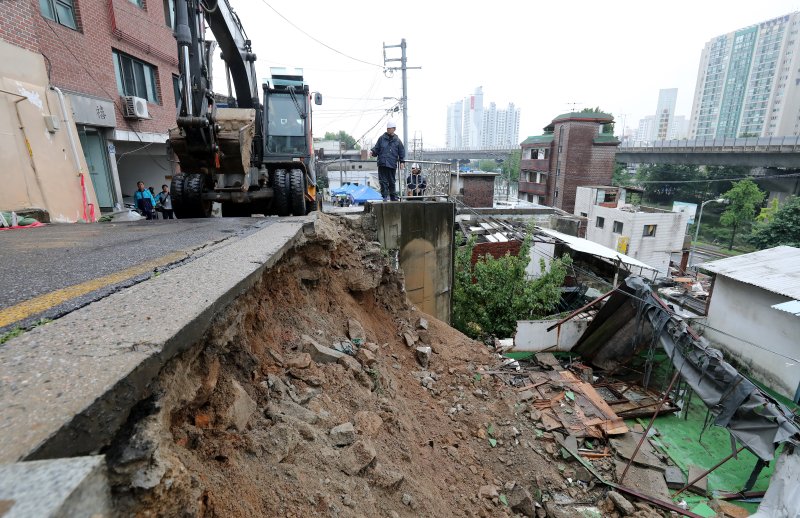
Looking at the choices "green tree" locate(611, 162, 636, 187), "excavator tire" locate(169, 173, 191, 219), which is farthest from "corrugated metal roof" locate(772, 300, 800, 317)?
"green tree" locate(611, 162, 636, 187)

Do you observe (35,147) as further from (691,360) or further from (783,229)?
(783,229)

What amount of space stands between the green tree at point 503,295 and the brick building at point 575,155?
24.6m

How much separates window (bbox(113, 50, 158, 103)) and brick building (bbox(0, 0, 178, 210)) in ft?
0.09

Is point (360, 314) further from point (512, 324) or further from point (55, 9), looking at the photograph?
point (55, 9)

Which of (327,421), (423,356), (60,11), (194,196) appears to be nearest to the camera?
(327,421)

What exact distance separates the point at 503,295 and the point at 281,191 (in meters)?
7.60

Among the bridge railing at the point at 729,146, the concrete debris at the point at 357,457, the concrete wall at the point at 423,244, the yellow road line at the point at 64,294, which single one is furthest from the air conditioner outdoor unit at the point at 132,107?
the bridge railing at the point at 729,146

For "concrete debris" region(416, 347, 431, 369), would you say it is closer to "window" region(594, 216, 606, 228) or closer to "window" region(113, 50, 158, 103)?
"window" region(113, 50, 158, 103)

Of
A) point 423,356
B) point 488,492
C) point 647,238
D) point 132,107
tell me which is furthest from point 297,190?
point 647,238

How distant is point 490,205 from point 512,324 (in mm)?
9417

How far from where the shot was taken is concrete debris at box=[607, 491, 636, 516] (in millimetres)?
5059

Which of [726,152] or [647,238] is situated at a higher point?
[726,152]

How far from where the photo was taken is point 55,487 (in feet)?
3.14

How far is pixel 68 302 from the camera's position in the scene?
2271 millimetres
